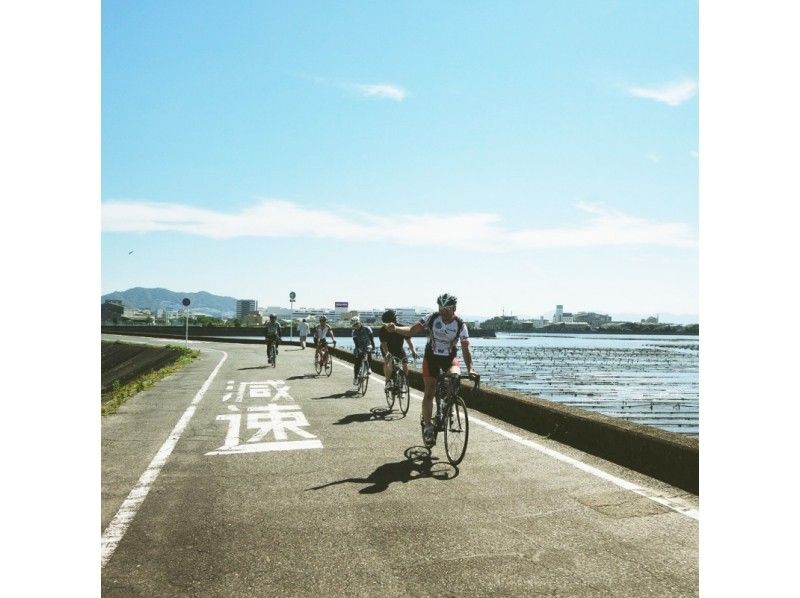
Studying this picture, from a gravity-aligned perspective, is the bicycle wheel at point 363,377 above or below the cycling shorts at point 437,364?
below

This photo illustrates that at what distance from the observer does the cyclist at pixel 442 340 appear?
679 cm

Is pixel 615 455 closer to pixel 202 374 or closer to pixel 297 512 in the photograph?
pixel 297 512

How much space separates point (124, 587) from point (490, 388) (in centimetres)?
799

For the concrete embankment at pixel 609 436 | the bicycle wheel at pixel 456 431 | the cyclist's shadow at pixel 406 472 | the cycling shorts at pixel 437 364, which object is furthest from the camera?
the cycling shorts at pixel 437 364

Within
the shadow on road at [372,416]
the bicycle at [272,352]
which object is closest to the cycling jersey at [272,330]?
the bicycle at [272,352]

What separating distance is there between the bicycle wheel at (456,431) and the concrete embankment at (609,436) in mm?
583

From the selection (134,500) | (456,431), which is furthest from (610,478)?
(134,500)

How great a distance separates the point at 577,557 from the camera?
12.8 feet

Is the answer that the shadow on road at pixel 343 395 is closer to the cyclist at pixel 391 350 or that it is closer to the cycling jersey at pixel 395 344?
the cyclist at pixel 391 350

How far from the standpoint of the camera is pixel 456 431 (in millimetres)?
6613

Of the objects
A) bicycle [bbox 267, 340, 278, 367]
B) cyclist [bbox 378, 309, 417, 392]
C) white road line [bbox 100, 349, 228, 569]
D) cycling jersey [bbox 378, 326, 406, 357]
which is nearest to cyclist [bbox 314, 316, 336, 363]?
bicycle [bbox 267, 340, 278, 367]

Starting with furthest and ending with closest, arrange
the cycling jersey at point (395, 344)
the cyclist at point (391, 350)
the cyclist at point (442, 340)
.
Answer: the cycling jersey at point (395, 344)
the cyclist at point (391, 350)
the cyclist at point (442, 340)

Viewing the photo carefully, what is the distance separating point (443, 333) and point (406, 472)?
160cm
